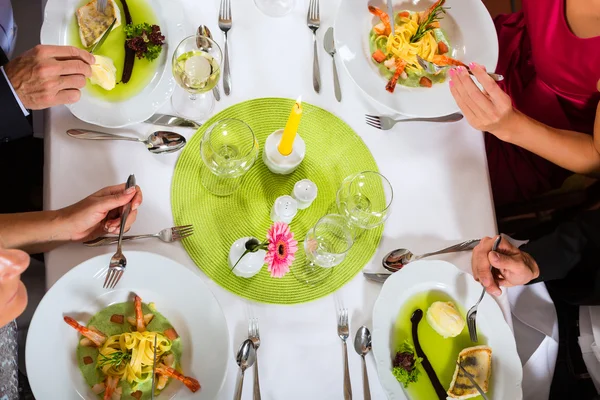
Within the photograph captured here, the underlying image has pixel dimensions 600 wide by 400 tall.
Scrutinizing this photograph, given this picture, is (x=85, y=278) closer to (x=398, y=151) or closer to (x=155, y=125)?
(x=155, y=125)

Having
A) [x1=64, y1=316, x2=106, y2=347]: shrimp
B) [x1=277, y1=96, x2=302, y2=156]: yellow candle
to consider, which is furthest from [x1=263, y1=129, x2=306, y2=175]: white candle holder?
[x1=64, y1=316, x2=106, y2=347]: shrimp

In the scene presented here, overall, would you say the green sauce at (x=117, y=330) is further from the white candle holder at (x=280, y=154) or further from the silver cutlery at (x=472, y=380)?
the silver cutlery at (x=472, y=380)

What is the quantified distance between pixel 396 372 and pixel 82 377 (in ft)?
2.28

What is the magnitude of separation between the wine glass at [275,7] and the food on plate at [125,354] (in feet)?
2.80

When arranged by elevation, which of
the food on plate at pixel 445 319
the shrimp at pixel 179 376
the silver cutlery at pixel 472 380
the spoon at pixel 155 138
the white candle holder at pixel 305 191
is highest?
the spoon at pixel 155 138

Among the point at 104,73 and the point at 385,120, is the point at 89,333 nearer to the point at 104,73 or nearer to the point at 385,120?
the point at 104,73

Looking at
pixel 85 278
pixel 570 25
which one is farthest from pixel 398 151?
pixel 85 278

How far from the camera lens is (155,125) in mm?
1317

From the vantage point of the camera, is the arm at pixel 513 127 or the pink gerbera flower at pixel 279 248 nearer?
the pink gerbera flower at pixel 279 248

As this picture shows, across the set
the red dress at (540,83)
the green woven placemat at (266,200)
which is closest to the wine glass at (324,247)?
the green woven placemat at (266,200)

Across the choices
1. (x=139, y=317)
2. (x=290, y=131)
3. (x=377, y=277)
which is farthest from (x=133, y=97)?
(x=377, y=277)

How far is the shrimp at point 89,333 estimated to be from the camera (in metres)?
1.11

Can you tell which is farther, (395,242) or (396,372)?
(395,242)

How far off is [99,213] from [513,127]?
1.08 meters
